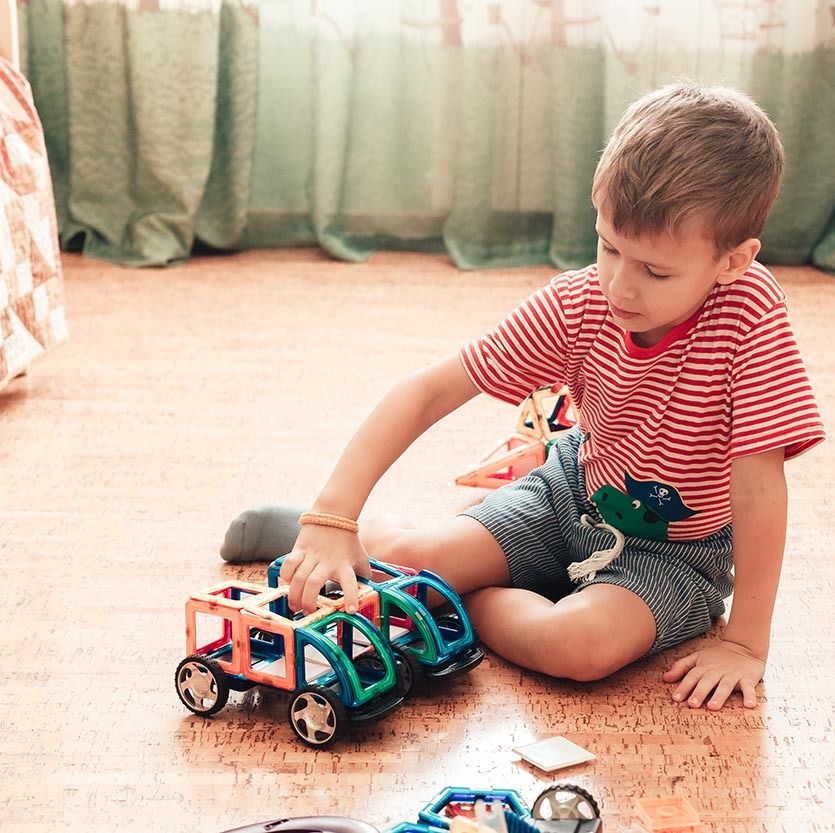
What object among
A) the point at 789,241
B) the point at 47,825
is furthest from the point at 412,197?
the point at 47,825

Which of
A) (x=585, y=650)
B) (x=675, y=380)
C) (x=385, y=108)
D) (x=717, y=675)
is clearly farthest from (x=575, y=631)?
(x=385, y=108)

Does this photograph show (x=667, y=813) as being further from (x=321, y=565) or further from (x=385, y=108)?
(x=385, y=108)

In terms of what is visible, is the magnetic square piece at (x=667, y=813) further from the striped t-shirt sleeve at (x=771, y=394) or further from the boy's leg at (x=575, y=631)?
the striped t-shirt sleeve at (x=771, y=394)

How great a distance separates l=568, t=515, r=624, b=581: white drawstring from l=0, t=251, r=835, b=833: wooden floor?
3.7 inches

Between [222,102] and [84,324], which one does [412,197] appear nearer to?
[222,102]

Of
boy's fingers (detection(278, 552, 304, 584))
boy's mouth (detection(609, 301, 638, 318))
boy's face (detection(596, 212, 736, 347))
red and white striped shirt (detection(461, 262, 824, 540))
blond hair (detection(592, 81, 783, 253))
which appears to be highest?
Answer: blond hair (detection(592, 81, 783, 253))

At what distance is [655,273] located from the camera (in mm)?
926

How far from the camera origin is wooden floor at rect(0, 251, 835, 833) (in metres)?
0.84

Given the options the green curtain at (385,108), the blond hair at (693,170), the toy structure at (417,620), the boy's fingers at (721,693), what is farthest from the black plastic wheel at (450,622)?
the green curtain at (385,108)

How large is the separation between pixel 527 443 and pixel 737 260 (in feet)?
1.59

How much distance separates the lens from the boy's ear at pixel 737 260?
0.94 m

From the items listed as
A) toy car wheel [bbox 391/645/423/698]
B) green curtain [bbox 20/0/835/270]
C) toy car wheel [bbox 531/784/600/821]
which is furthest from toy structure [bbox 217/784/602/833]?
green curtain [bbox 20/0/835/270]

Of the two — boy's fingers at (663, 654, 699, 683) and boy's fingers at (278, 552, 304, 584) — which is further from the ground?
boy's fingers at (278, 552, 304, 584)

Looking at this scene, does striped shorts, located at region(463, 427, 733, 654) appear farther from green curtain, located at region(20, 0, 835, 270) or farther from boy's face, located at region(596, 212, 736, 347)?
green curtain, located at region(20, 0, 835, 270)
